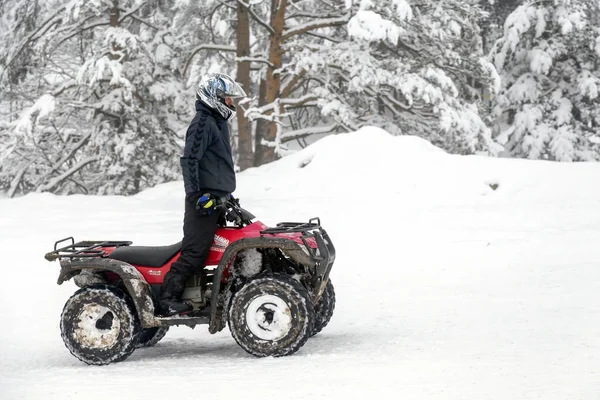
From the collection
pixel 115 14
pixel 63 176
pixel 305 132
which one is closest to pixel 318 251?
pixel 115 14

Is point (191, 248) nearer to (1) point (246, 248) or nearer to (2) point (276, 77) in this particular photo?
(1) point (246, 248)

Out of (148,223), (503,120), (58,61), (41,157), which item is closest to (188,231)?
(148,223)

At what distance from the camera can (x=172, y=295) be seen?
24.3 feet

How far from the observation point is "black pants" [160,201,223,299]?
7.27 m

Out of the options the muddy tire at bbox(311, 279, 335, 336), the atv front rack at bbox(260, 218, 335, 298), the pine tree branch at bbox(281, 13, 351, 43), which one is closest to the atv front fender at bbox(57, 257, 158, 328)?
the atv front rack at bbox(260, 218, 335, 298)

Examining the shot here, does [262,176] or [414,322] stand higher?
[262,176]

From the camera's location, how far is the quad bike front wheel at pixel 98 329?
7340mm

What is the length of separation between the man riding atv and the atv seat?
172 millimetres

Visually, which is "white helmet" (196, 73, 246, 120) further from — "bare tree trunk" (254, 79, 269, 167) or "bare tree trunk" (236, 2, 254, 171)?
"bare tree trunk" (236, 2, 254, 171)

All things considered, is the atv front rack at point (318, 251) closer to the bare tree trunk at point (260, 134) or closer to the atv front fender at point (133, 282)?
the atv front fender at point (133, 282)

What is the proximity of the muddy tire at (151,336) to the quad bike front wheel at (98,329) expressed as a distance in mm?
647

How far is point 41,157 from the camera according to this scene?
27266 mm

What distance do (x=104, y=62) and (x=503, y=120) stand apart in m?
15.5

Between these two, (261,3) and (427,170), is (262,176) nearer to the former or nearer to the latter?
(427,170)
